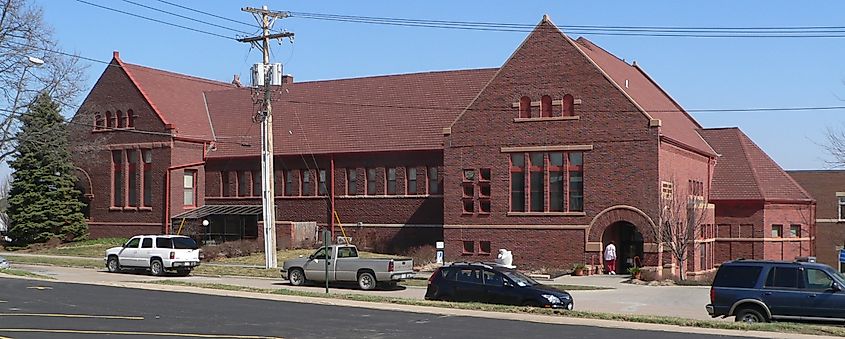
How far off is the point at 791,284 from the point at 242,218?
1574 inches

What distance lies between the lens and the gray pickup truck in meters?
34.6

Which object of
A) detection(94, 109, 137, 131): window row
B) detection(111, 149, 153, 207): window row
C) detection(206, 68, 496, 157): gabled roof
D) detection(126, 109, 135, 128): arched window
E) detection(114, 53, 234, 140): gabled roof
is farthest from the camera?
detection(94, 109, 137, 131): window row

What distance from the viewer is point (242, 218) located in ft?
189

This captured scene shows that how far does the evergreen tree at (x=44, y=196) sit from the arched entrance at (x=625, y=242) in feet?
110

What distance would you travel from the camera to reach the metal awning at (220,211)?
57.1m

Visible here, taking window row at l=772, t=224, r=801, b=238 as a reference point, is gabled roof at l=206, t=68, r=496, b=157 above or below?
above

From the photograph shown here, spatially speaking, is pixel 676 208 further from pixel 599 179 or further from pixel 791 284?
pixel 791 284

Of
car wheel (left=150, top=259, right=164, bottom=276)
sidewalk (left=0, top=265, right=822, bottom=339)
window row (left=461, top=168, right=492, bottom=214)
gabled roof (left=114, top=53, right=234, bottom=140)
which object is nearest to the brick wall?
gabled roof (left=114, top=53, right=234, bottom=140)

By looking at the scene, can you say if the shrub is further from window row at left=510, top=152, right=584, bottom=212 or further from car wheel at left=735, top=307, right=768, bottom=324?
car wheel at left=735, top=307, right=768, bottom=324

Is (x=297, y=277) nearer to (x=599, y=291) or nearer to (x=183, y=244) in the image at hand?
(x=183, y=244)

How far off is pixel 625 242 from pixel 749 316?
24536 millimetres

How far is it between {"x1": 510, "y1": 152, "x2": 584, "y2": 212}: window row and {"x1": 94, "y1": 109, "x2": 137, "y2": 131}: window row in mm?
27023

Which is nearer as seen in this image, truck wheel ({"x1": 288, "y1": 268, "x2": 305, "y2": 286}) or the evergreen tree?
truck wheel ({"x1": 288, "y1": 268, "x2": 305, "y2": 286})

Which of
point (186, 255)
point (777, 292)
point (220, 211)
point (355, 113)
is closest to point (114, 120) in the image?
point (220, 211)
